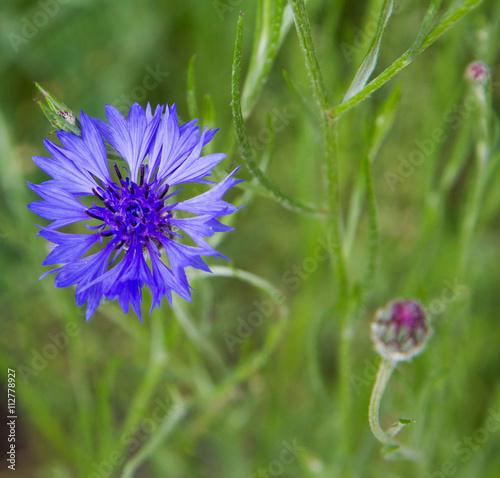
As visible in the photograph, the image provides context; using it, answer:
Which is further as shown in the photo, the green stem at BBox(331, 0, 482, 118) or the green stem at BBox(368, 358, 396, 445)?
the green stem at BBox(368, 358, 396, 445)

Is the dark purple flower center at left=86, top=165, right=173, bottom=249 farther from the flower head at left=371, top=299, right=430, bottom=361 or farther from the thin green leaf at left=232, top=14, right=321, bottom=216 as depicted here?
the flower head at left=371, top=299, right=430, bottom=361

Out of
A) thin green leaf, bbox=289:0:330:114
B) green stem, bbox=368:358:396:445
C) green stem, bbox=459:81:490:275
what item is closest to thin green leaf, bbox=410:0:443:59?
thin green leaf, bbox=289:0:330:114

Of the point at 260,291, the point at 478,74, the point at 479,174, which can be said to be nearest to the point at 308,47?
the point at 478,74

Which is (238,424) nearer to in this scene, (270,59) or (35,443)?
(35,443)

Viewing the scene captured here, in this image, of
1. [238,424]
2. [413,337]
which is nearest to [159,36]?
[238,424]

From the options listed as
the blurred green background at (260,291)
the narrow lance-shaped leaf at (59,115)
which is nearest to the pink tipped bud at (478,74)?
the blurred green background at (260,291)

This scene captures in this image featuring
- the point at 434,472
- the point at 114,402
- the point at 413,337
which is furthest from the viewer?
the point at 114,402
